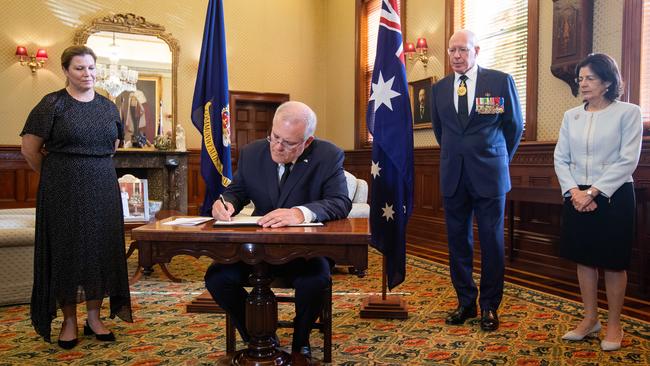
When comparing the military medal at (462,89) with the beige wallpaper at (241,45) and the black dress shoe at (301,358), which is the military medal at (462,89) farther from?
the beige wallpaper at (241,45)

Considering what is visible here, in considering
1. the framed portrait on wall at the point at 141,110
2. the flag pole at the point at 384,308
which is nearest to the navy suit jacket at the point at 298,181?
the flag pole at the point at 384,308

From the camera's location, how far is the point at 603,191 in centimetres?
278

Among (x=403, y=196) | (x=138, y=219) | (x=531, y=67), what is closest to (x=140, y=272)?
(x=138, y=219)

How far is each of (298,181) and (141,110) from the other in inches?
275

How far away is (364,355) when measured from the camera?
273 cm

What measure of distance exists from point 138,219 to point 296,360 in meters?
2.55

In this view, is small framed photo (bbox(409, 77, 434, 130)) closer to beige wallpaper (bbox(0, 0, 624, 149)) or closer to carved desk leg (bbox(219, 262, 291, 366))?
beige wallpaper (bbox(0, 0, 624, 149))

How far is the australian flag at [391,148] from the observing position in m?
3.36

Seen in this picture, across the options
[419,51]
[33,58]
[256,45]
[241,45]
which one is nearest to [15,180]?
[33,58]

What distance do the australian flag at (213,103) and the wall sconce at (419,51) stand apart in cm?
398

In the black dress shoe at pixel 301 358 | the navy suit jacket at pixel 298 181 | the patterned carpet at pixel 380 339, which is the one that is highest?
the navy suit jacket at pixel 298 181

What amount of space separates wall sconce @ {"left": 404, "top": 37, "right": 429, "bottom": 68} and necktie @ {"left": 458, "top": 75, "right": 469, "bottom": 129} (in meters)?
4.04

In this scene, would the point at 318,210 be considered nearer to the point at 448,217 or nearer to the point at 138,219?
the point at 448,217

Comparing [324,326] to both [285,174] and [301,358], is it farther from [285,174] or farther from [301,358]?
[285,174]
